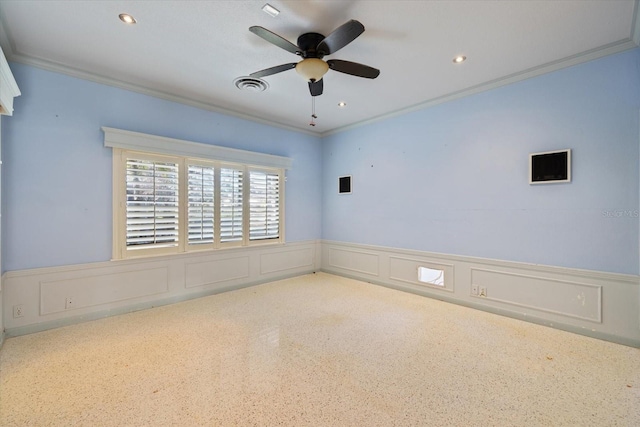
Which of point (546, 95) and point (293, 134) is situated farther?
point (293, 134)

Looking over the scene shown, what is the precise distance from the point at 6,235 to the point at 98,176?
3.23ft

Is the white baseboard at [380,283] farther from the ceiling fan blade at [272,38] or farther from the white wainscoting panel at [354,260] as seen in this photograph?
the ceiling fan blade at [272,38]

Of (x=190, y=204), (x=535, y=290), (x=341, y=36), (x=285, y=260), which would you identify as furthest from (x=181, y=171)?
(x=535, y=290)

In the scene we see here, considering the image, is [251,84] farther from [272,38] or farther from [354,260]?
[354,260]

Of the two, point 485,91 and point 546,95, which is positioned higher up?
point 485,91

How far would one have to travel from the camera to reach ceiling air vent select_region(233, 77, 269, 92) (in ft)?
11.1

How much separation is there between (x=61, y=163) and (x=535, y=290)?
5559mm

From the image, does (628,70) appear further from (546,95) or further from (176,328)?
(176,328)

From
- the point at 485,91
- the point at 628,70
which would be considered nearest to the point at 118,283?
the point at 485,91

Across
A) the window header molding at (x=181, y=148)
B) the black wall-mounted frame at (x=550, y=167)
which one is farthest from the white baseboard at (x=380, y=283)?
the window header molding at (x=181, y=148)

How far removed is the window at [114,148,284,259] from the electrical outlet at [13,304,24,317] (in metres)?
0.93

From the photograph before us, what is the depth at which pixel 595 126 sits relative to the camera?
9.33 feet

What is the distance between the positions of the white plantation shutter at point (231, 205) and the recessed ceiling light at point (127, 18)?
217cm

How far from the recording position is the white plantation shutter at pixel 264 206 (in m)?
4.70
